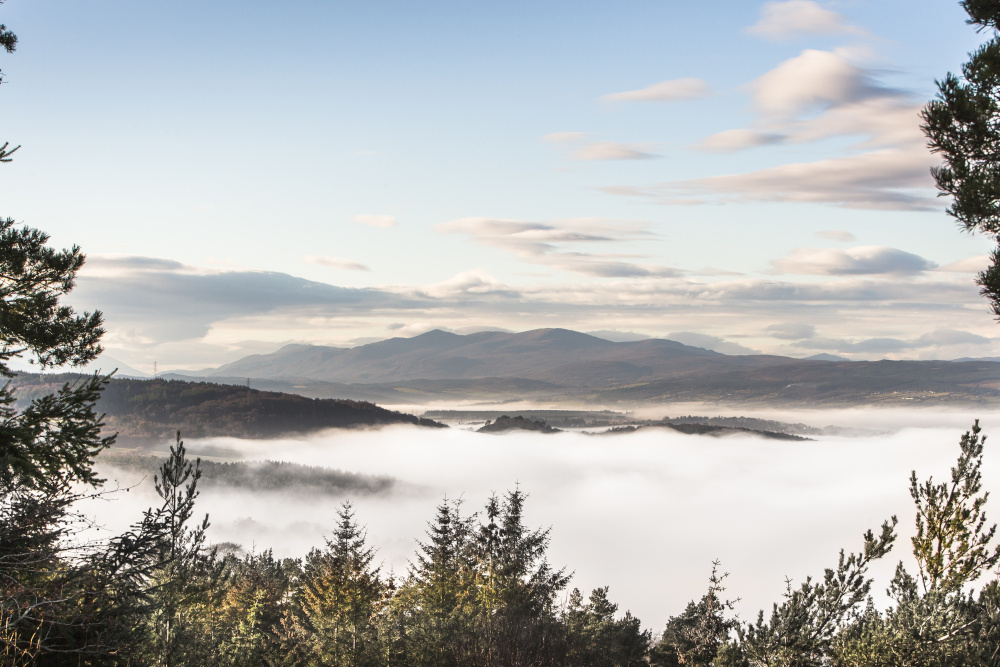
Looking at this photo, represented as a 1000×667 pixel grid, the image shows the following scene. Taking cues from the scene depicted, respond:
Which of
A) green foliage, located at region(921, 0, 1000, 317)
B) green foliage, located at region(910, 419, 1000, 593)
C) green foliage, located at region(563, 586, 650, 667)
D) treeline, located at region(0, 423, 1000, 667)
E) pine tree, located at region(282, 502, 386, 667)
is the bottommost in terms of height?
green foliage, located at region(563, 586, 650, 667)

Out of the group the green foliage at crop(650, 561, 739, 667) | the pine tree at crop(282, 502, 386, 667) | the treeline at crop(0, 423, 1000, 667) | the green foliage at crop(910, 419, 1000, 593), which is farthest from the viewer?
the pine tree at crop(282, 502, 386, 667)

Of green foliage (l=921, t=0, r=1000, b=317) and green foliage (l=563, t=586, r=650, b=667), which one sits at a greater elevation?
green foliage (l=921, t=0, r=1000, b=317)

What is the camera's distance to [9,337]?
617 inches

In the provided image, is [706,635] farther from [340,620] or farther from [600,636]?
[600,636]

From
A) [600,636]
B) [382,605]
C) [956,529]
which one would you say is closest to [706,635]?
[382,605]

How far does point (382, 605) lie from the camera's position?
3562 centimetres

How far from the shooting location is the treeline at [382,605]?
10922mm

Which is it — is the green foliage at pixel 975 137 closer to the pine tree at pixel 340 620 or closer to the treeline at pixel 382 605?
the treeline at pixel 382 605

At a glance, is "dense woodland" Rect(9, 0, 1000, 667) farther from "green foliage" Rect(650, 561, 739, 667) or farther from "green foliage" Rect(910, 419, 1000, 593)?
"green foliage" Rect(650, 561, 739, 667)

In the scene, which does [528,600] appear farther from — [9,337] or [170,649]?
[9,337]

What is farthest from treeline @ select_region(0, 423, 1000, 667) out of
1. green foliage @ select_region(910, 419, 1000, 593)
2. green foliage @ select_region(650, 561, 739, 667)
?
green foliage @ select_region(650, 561, 739, 667)

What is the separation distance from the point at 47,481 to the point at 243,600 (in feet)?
93.4

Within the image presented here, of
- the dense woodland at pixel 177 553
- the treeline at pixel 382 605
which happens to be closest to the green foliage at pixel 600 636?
the treeline at pixel 382 605

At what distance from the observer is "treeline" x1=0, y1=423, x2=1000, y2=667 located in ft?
35.8
